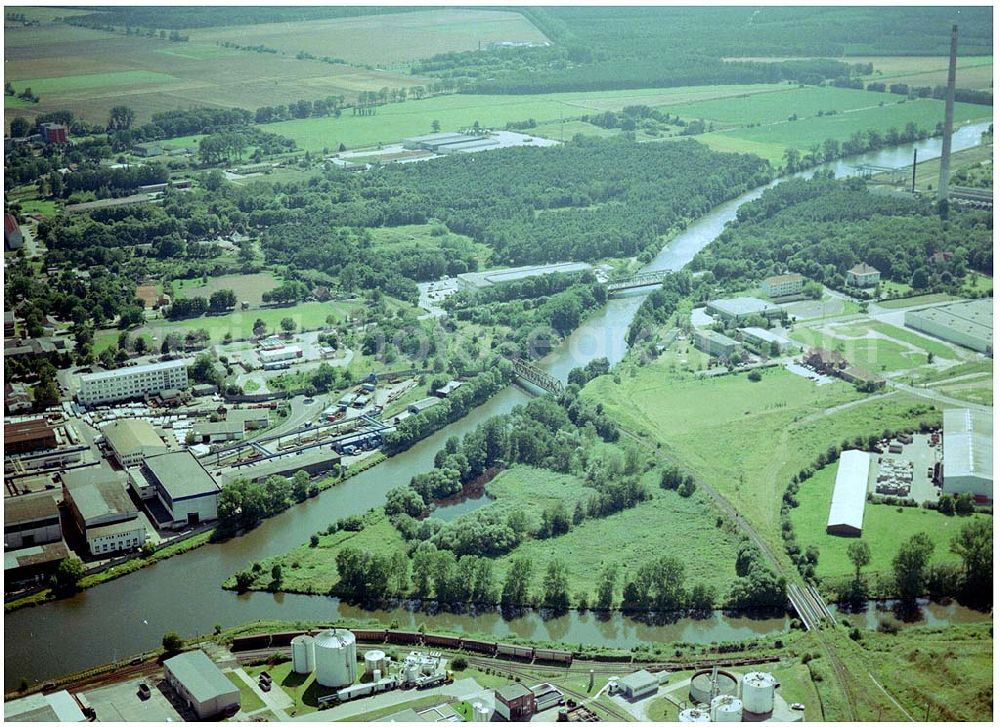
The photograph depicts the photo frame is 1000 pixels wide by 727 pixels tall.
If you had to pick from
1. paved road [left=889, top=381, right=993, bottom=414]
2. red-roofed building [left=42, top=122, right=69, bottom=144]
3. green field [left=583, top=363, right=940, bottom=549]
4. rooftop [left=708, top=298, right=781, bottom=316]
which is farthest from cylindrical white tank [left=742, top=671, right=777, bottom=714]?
red-roofed building [left=42, top=122, right=69, bottom=144]

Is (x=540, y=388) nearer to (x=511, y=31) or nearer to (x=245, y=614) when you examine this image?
(x=245, y=614)

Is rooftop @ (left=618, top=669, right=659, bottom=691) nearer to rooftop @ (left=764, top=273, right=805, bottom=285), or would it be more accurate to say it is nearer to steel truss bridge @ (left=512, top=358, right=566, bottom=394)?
steel truss bridge @ (left=512, top=358, right=566, bottom=394)

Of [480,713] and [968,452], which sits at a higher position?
[968,452]

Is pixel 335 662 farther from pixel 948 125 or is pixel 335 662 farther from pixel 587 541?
pixel 948 125

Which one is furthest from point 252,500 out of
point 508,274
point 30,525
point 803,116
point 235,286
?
point 803,116

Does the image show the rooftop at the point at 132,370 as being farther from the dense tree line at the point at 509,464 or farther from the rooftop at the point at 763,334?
the rooftop at the point at 763,334
